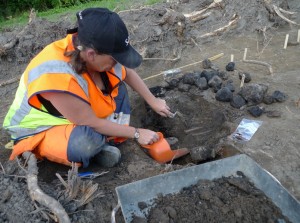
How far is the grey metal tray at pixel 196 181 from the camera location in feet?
A: 7.17

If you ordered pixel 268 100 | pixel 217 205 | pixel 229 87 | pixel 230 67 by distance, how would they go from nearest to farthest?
pixel 217 205 < pixel 268 100 < pixel 229 87 < pixel 230 67

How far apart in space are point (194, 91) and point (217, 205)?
7.04 feet

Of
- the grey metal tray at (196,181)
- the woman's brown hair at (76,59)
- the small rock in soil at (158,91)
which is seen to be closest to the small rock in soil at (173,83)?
the small rock in soil at (158,91)

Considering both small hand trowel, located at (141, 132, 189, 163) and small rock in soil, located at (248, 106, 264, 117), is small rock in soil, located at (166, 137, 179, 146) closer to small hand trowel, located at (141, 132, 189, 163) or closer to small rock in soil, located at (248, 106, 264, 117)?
small hand trowel, located at (141, 132, 189, 163)

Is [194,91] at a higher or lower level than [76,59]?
lower

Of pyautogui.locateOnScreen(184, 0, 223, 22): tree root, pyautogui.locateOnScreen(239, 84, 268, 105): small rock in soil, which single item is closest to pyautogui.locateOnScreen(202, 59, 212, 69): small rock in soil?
pyautogui.locateOnScreen(239, 84, 268, 105): small rock in soil

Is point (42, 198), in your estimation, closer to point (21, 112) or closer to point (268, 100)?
point (21, 112)

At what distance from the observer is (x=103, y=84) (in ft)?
10.1

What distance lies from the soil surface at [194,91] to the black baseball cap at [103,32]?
1.02m

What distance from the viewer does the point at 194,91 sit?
4.26 metres

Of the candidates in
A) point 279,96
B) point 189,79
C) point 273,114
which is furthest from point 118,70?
point 279,96

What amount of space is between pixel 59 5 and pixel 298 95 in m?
6.96

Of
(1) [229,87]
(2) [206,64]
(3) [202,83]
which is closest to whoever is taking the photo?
(1) [229,87]

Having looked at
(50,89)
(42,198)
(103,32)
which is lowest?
(42,198)
